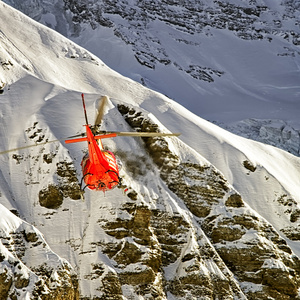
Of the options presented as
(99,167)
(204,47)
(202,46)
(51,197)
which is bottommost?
(99,167)

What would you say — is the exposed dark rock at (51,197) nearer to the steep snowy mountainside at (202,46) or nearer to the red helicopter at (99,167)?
the red helicopter at (99,167)

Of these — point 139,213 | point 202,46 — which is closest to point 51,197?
point 139,213

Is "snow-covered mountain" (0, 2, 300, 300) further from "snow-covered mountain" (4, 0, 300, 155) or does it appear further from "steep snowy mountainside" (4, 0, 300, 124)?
"steep snowy mountainside" (4, 0, 300, 124)

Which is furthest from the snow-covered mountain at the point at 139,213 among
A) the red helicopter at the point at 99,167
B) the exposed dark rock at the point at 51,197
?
the red helicopter at the point at 99,167

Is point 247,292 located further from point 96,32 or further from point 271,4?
point 271,4

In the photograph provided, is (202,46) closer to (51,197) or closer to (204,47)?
(204,47)

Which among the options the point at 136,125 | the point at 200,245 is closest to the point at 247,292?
the point at 200,245
